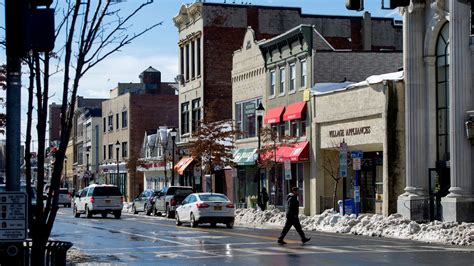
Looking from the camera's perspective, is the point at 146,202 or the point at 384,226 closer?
the point at 384,226

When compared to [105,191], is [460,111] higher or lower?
higher

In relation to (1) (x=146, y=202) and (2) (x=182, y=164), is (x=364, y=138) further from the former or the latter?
(2) (x=182, y=164)

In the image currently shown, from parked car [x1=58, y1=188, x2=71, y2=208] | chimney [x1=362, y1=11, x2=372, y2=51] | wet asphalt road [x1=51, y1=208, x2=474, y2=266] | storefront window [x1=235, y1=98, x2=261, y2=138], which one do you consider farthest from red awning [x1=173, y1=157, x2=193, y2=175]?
wet asphalt road [x1=51, y1=208, x2=474, y2=266]

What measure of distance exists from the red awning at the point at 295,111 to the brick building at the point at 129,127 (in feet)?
116

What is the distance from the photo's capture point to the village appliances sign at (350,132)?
40422 millimetres

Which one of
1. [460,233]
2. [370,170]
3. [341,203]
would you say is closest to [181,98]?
[370,170]

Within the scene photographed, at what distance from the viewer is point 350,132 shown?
4212 centimetres

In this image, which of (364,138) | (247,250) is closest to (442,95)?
(364,138)

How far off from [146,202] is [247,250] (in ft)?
109

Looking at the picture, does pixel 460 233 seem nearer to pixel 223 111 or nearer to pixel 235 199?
pixel 235 199

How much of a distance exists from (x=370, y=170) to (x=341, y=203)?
6497 millimetres

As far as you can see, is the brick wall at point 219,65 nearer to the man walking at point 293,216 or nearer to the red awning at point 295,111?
the red awning at point 295,111

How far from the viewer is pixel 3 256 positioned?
9789mm

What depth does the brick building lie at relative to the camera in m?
86.8
